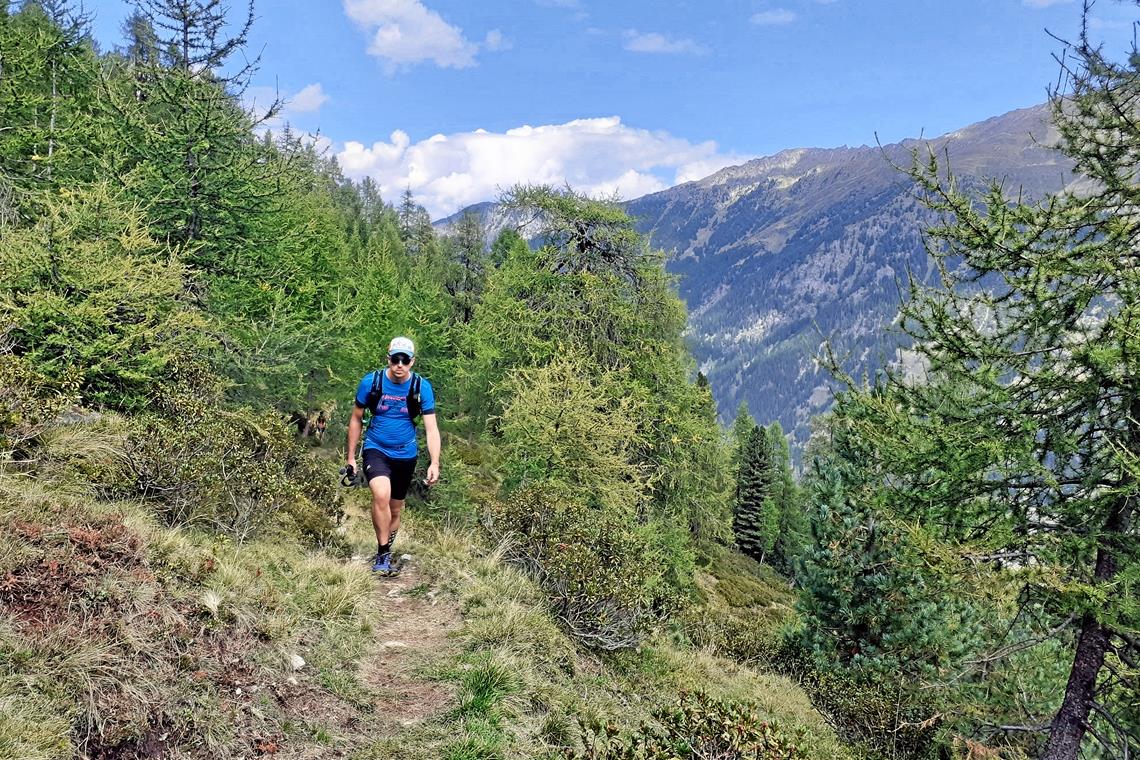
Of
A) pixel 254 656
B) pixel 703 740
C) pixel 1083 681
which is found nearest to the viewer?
pixel 703 740

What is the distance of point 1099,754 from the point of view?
29.5ft

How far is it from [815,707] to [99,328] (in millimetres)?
11701

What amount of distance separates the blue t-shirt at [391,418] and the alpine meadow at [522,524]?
9 centimetres

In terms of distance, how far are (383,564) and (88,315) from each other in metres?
4.94

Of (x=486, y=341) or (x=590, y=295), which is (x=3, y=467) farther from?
(x=486, y=341)

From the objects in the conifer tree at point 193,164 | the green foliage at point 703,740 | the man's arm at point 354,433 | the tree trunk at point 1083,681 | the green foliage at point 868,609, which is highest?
the conifer tree at point 193,164

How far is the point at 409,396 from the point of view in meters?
6.23

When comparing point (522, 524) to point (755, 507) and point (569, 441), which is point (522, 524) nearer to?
point (569, 441)

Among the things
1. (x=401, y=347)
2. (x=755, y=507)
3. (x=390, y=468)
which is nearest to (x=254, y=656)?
(x=390, y=468)

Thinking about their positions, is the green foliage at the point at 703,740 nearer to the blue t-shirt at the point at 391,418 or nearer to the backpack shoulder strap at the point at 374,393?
the blue t-shirt at the point at 391,418

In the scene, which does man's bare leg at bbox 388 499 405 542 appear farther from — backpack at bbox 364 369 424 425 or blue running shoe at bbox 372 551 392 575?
backpack at bbox 364 369 424 425

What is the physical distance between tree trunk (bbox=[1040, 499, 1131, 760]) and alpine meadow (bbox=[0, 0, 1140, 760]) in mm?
35

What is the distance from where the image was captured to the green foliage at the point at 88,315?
7.01 meters

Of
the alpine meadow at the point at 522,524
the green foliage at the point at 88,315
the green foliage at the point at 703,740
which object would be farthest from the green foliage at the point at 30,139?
the green foliage at the point at 703,740
